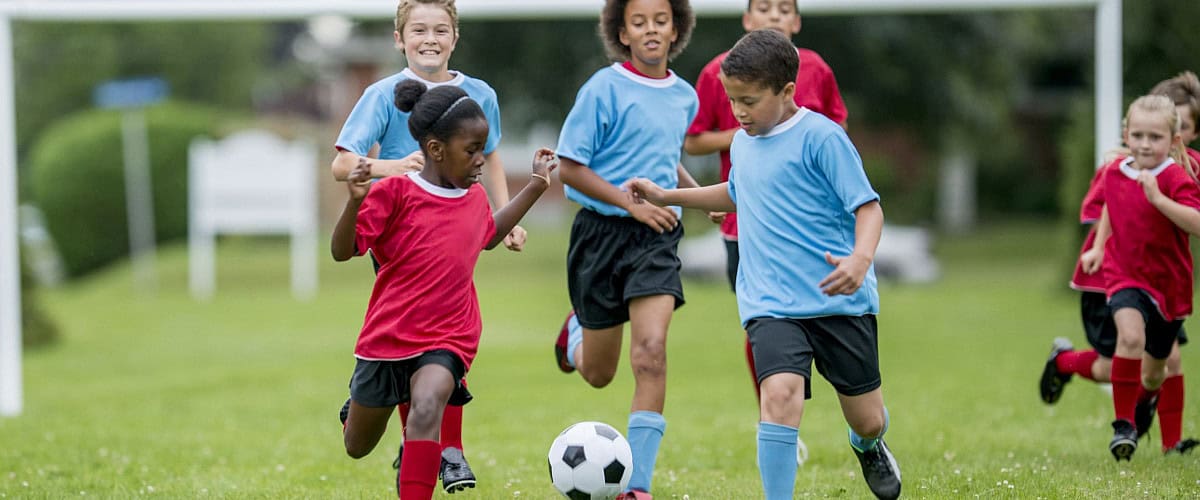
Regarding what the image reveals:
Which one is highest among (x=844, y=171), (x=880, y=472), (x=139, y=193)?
(x=844, y=171)

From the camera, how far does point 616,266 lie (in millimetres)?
5664

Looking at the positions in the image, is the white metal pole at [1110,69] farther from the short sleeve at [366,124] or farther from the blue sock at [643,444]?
the short sleeve at [366,124]

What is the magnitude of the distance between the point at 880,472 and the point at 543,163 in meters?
1.82

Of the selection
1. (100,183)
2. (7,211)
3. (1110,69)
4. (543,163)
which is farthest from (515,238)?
(100,183)

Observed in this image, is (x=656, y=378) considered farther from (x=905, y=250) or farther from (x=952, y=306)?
(x=905, y=250)

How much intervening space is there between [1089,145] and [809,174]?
1284 centimetres

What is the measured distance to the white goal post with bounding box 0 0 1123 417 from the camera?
8.56 meters

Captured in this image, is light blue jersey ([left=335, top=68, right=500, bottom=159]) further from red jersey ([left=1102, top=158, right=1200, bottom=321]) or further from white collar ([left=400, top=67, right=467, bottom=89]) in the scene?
red jersey ([left=1102, top=158, right=1200, bottom=321])

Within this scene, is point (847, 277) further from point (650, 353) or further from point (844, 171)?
point (650, 353)

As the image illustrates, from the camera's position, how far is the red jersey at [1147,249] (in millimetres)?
6047

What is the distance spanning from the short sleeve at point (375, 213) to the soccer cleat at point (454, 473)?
3.42ft

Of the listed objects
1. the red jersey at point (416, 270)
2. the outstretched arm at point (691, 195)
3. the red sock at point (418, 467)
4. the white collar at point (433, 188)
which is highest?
the white collar at point (433, 188)

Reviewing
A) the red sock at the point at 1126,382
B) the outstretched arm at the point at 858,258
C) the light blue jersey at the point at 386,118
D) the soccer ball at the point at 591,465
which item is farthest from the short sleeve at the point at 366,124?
the red sock at the point at 1126,382

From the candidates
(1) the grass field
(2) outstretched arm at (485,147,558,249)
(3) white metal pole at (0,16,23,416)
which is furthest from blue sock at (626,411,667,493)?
(3) white metal pole at (0,16,23,416)
